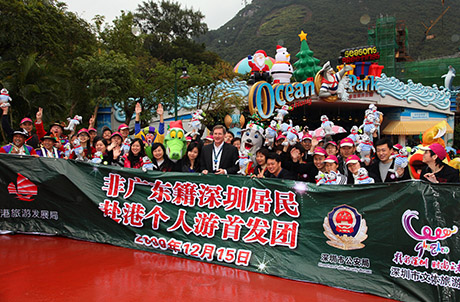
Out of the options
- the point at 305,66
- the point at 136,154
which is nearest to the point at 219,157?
the point at 136,154

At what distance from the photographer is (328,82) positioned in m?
22.0

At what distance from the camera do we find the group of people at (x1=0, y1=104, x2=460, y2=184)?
4.42 m

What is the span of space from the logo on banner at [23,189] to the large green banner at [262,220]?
17mm

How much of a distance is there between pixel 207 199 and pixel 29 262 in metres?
2.47

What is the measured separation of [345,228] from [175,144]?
2893mm

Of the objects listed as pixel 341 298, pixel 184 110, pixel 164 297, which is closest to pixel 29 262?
pixel 164 297

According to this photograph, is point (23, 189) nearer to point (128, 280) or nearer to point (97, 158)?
point (97, 158)

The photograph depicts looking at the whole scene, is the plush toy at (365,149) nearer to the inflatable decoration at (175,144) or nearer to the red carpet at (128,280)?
the red carpet at (128,280)

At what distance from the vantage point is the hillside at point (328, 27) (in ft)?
218

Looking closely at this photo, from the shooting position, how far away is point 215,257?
4703mm

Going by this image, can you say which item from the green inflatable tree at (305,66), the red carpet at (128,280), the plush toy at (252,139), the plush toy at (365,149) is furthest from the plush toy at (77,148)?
the green inflatable tree at (305,66)

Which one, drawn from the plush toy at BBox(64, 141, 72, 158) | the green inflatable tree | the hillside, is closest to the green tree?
the hillside

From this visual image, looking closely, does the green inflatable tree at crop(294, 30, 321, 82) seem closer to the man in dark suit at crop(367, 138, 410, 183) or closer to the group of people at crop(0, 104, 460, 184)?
the group of people at crop(0, 104, 460, 184)

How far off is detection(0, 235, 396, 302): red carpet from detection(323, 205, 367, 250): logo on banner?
495 millimetres
